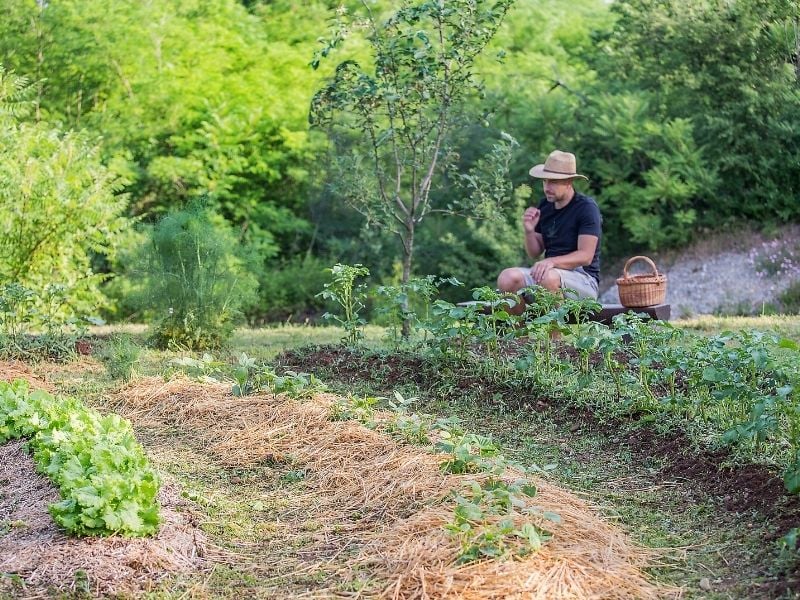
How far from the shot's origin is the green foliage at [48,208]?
957 cm

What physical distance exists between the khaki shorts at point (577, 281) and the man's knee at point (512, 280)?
0.11 ft

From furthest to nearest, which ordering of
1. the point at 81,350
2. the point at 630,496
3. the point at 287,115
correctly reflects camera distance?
the point at 287,115
the point at 81,350
the point at 630,496

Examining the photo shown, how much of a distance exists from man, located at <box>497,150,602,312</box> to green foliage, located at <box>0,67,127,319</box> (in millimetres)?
4368

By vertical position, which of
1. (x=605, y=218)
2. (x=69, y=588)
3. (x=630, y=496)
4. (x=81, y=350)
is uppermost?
(x=69, y=588)

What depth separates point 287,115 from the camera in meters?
16.2

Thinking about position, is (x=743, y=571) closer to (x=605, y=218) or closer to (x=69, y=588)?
(x=69, y=588)

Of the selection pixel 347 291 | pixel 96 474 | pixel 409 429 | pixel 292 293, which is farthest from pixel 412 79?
pixel 292 293

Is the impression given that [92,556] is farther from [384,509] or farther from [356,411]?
[356,411]

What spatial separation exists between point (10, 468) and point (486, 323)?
2676 mm

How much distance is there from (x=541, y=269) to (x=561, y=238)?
0.45 metres

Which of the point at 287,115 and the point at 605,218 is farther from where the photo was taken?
the point at 287,115

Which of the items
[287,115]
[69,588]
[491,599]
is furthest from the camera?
[287,115]

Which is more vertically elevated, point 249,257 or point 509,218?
point 249,257

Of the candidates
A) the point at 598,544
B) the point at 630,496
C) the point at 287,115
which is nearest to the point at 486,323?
the point at 630,496
